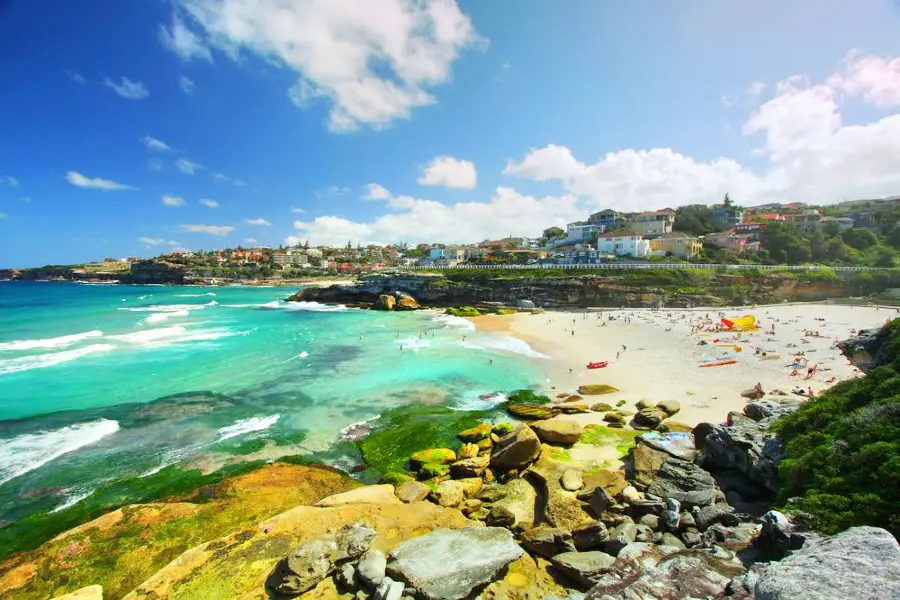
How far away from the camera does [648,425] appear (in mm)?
14953

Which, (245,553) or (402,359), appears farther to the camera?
(402,359)

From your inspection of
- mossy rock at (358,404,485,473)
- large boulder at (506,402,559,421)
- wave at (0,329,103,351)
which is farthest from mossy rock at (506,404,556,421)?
wave at (0,329,103,351)

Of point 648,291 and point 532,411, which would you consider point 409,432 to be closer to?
point 532,411

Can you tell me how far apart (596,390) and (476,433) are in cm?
834

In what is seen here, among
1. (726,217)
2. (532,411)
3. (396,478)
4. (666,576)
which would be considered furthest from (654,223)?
(666,576)

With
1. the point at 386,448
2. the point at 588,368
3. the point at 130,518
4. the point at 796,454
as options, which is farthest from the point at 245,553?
the point at 588,368

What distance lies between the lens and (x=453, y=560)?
7184mm

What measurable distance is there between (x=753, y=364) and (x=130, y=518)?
100 feet

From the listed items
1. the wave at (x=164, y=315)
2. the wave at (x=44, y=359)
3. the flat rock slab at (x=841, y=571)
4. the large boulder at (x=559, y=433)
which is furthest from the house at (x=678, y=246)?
the wave at (x=164, y=315)

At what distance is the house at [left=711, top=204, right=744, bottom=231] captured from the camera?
82.4 metres

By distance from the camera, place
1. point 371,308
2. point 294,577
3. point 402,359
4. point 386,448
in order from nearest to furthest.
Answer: point 294,577, point 386,448, point 402,359, point 371,308

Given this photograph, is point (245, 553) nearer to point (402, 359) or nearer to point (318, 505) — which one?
point (318, 505)

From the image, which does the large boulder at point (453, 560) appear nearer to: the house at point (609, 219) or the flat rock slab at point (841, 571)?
the flat rock slab at point (841, 571)

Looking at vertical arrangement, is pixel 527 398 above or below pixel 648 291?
below
